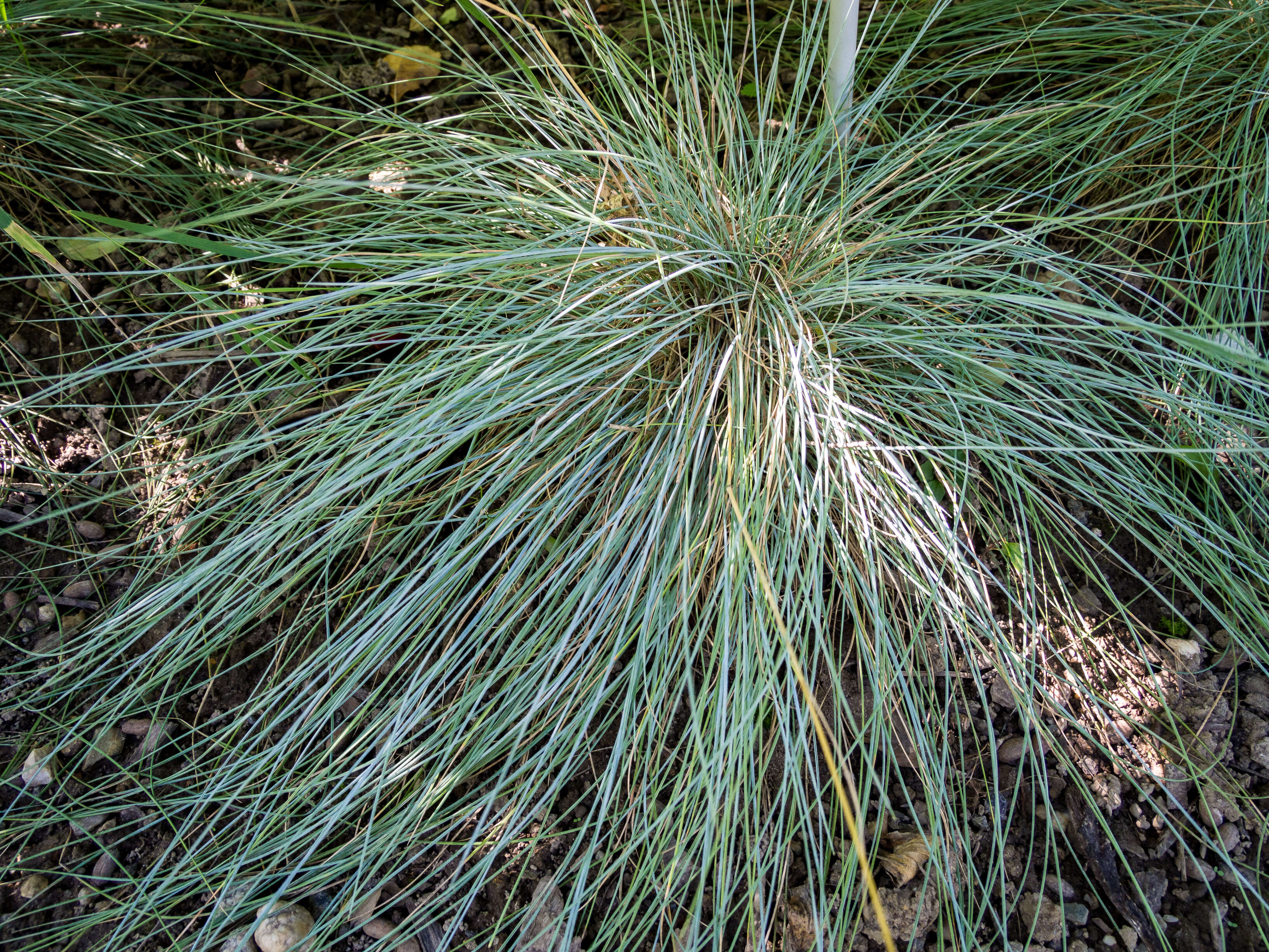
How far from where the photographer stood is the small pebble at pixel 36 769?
4.51ft

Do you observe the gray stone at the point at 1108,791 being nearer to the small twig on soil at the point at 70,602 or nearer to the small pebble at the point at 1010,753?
the small pebble at the point at 1010,753

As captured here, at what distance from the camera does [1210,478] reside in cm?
134

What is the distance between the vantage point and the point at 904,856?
1239 mm

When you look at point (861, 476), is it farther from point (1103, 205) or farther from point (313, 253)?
point (313, 253)

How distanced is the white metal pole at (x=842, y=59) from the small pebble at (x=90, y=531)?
5.14 feet

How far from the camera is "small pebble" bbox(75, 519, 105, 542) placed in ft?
5.13

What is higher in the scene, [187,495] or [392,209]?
[392,209]

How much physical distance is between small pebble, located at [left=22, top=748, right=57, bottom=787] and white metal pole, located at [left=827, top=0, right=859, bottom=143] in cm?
174

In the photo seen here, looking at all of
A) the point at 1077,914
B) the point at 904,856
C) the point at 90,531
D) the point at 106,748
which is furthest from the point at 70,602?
the point at 1077,914

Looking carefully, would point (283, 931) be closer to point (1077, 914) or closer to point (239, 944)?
point (239, 944)

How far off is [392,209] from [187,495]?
2.17 feet

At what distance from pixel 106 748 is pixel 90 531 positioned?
426mm

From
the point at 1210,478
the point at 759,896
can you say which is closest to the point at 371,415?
the point at 759,896

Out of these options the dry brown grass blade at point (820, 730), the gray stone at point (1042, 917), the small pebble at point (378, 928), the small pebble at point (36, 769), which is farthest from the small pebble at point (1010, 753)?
the small pebble at point (36, 769)
